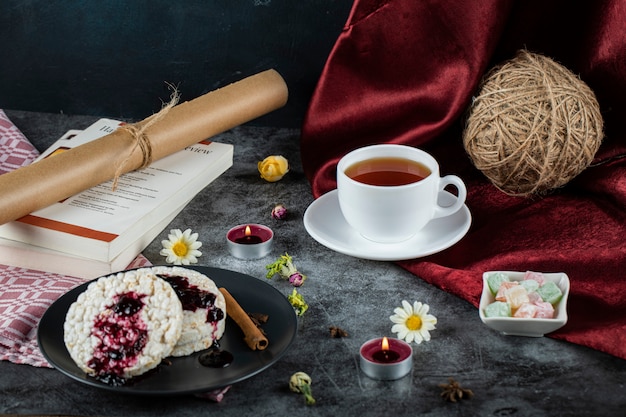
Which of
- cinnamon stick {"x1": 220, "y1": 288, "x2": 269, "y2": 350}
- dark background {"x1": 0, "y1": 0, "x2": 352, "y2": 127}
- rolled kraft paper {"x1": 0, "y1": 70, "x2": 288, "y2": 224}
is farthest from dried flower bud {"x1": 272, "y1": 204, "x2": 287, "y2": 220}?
dark background {"x1": 0, "y1": 0, "x2": 352, "y2": 127}

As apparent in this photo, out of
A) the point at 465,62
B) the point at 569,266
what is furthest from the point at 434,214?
the point at 465,62

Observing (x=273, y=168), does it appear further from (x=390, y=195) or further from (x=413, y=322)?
(x=413, y=322)

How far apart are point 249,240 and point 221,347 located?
0.97 feet

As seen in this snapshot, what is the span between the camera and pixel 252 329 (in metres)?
1.12

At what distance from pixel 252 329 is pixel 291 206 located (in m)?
0.44

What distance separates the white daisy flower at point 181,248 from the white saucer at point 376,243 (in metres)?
0.17

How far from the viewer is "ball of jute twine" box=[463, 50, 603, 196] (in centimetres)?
142

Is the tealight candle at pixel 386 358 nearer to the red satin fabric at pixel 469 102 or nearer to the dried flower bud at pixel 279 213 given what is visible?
the red satin fabric at pixel 469 102

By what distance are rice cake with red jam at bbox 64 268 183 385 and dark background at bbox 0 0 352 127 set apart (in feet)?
2.72

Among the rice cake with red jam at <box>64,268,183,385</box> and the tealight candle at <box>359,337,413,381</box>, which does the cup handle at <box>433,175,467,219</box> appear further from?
the rice cake with red jam at <box>64,268,183,385</box>

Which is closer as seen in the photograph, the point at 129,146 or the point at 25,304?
the point at 25,304

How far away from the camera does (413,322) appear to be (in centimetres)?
119

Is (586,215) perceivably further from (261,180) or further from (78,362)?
(78,362)

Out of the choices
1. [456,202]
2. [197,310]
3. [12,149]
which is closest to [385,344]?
[197,310]
